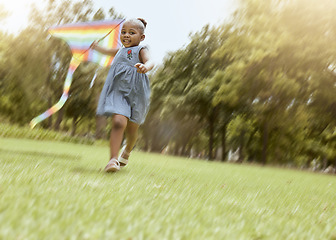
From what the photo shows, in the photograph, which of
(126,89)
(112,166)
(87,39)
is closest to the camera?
(112,166)

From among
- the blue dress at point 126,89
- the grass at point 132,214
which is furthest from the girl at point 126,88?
the grass at point 132,214

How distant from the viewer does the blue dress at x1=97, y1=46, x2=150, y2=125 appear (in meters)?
4.93

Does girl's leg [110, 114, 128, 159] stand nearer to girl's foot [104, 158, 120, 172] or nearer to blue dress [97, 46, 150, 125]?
blue dress [97, 46, 150, 125]

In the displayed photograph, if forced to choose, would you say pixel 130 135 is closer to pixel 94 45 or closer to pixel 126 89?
pixel 126 89

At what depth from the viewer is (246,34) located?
65.4 ft

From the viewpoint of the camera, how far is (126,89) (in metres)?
4.99

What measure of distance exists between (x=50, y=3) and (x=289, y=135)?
791 inches

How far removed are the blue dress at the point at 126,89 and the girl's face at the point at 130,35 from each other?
110 mm

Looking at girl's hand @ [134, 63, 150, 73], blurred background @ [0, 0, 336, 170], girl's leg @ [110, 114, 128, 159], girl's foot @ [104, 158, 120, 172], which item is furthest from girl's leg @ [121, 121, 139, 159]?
blurred background @ [0, 0, 336, 170]

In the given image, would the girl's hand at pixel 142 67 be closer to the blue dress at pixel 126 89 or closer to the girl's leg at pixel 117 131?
the blue dress at pixel 126 89

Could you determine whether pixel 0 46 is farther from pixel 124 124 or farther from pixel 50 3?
pixel 124 124

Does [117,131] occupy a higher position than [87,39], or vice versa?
[87,39]

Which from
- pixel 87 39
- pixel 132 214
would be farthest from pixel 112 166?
pixel 132 214

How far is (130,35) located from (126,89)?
79 centimetres
